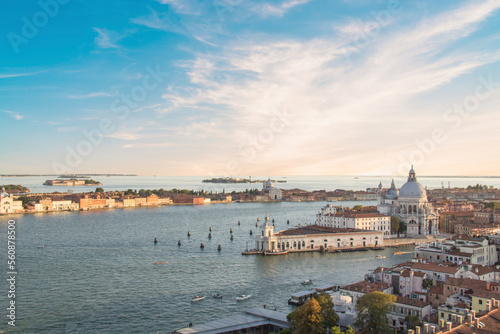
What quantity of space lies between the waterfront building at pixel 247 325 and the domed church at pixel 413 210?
22.2 meters

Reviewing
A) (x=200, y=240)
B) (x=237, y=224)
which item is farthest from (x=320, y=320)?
(x=237, y=224)

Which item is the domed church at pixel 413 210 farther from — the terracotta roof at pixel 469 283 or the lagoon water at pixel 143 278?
the terracotta roof at pixel 469 283

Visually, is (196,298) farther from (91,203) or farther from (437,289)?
(91,203)

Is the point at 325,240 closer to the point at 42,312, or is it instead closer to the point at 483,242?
the point at 483,242

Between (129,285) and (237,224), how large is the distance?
21.8m

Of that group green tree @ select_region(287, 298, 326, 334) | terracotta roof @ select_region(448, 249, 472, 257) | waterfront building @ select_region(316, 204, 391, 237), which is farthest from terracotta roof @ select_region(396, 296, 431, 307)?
waterfront building @ select_region(316, 204, 391, 237)

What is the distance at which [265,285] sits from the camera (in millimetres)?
15625

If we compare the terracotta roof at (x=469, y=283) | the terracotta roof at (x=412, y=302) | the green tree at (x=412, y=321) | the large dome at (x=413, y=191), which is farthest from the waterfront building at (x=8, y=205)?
the terracotta roof at (x=469, y=283)

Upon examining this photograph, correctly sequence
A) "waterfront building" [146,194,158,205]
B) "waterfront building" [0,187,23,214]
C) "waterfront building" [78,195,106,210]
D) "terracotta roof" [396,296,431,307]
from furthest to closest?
"waterfront building" [146,194,158,205] → "waterfront building" [78,195,106,210] → "waterfront building" [0,187,23,214] → "terracotta roof" [396,296,431,307]

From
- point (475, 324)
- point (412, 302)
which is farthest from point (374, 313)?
point (475, 324)

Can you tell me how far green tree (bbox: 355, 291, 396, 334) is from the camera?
958 centimetres

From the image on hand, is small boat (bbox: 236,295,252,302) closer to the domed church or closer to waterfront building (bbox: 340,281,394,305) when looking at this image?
waterfront building (bbox: 340,281,394,305)

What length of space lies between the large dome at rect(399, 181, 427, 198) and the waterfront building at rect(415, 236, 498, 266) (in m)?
16.8

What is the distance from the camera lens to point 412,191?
34.0 m
